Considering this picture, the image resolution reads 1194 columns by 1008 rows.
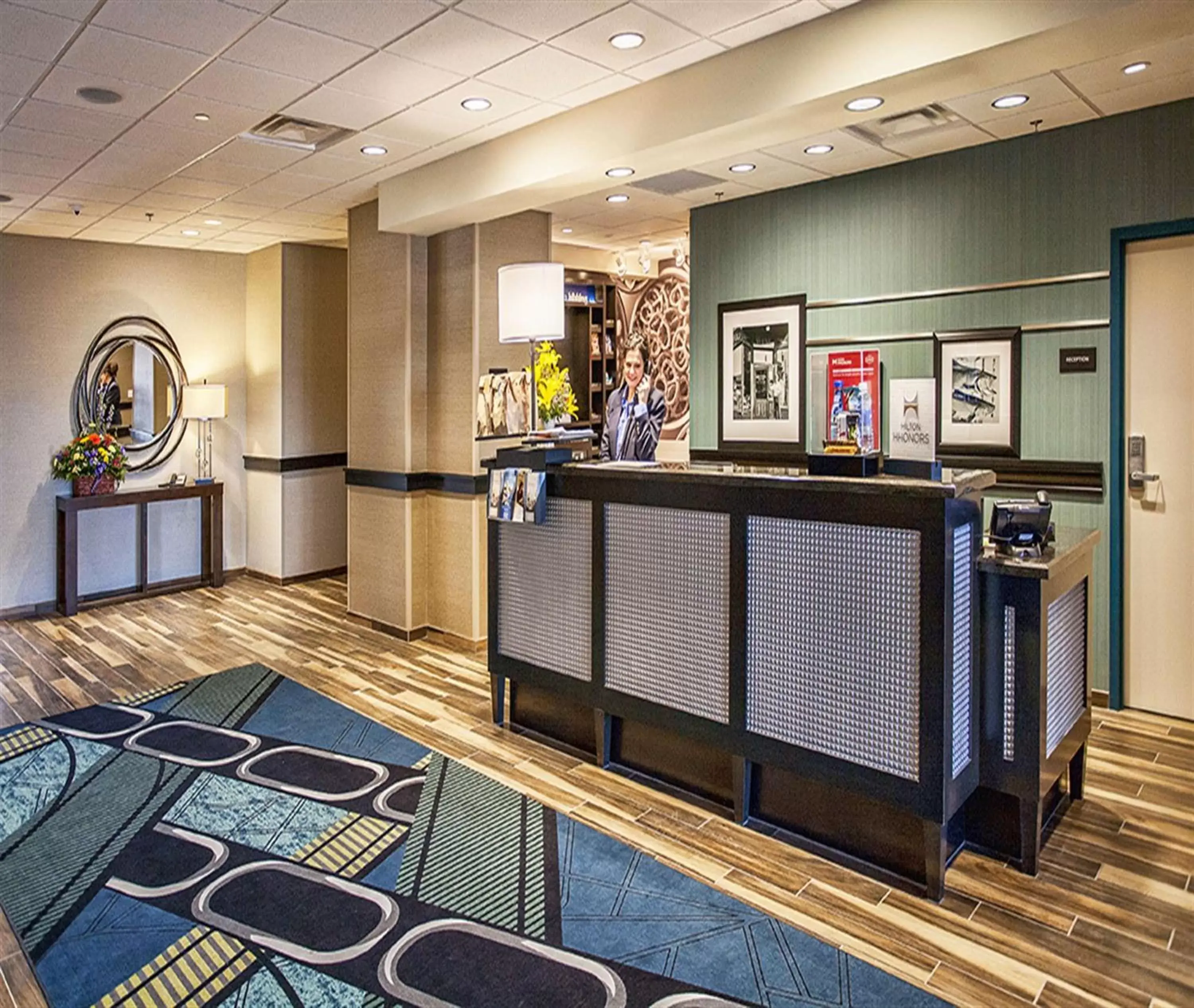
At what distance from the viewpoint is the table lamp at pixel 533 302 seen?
12.2 feet

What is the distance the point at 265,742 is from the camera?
384 centimetres

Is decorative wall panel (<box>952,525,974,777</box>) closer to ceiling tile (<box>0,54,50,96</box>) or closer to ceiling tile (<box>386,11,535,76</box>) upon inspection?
ceiling tile (<box>386,11,535,76</box>)

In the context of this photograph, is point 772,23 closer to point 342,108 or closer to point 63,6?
point 342,108

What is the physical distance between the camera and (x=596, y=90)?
3.81 meters

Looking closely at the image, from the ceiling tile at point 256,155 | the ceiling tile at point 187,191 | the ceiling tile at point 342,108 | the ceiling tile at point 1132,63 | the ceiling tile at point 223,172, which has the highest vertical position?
the ceiling tile at point 187,191

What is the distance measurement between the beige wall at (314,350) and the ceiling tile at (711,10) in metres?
4.88

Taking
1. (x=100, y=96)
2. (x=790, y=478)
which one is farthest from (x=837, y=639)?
(x=100, y=96)

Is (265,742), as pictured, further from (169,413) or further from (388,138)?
(169,413)

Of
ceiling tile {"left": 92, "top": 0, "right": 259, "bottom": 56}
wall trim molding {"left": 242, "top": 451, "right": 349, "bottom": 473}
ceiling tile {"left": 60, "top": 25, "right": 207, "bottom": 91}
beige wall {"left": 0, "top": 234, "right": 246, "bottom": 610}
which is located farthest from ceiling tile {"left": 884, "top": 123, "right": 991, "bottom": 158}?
beige wall {"left": 0, "top": 234, "right": 246, "bottom": 610}

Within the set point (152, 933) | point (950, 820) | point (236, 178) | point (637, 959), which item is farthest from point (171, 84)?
point (950, 820)

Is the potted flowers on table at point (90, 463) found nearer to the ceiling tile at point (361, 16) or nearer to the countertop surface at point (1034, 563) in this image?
the ceiling tile at point (361, 16)

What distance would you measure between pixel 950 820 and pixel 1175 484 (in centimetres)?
233

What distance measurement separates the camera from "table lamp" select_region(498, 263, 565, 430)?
372 cm

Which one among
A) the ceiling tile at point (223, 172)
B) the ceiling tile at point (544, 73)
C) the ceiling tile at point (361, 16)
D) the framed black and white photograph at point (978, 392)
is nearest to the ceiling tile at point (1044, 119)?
the framed black and white photograph at point (978, 392)
